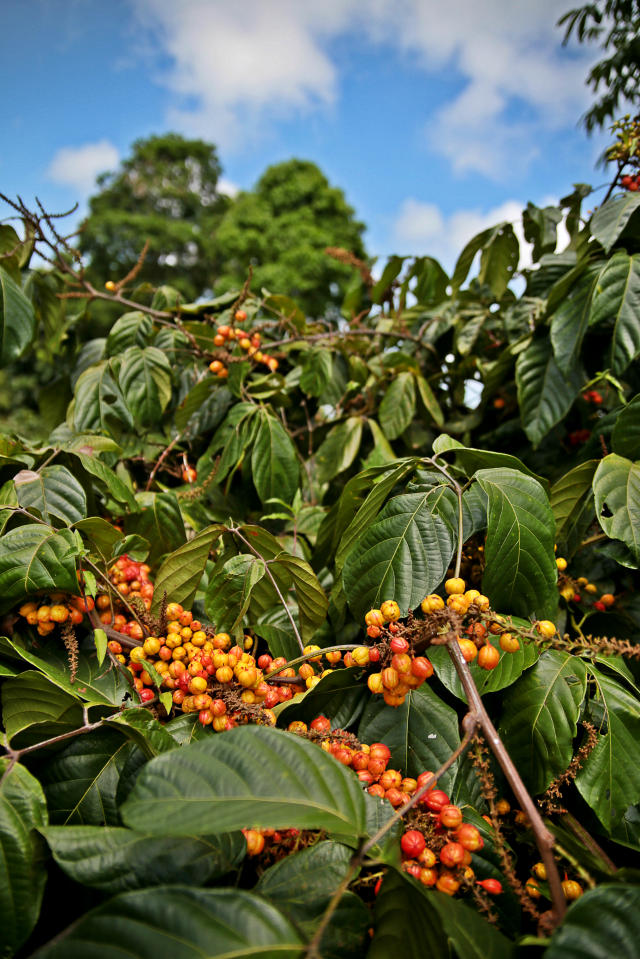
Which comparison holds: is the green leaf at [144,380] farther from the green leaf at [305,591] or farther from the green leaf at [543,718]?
the green leaf at [543,718]

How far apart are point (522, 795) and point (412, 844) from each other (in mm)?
128

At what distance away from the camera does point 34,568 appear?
816 mm

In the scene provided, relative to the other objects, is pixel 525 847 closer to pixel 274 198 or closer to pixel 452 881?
pixel 452 881

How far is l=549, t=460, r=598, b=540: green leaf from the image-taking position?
3.36ft

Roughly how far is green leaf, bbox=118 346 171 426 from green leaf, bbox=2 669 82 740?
93 centimetres

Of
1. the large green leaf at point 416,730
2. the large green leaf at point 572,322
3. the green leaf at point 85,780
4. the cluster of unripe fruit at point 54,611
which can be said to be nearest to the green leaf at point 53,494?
the cluster of unripe fruit at point 54,611

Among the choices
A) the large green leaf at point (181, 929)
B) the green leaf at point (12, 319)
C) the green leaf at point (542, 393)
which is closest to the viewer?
the large green leaf at point (181, 929)

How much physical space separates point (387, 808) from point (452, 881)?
0.32 ft

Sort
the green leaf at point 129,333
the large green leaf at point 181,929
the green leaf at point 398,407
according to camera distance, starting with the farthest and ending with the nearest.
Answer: the green leaf at point 129,333, the green leaf at point 398,407, the large green leaf at point 181,929

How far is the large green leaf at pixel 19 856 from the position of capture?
53 centimetres

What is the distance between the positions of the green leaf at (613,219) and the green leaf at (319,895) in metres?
1.28

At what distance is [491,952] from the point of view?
0.45 meters

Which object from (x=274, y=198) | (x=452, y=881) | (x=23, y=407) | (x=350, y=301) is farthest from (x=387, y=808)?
(x=274, y=198)

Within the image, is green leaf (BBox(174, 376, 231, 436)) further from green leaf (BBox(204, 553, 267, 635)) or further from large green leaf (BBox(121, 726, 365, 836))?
large green leaf (BBox(121, 726, 365, 836))
